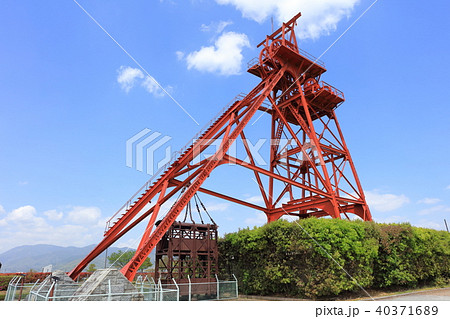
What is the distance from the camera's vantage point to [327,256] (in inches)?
650

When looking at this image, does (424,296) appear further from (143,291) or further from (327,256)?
(143,291)

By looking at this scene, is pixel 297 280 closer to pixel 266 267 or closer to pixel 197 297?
pixel 266 267

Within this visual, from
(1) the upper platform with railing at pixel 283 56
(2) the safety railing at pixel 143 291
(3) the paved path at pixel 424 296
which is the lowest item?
(3) the paved path at pixel 424 296

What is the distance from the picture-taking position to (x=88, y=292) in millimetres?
11680

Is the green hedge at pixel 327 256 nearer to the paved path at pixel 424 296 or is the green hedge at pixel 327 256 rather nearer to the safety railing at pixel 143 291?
the paved path at pixel 424 296

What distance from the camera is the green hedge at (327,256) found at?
16.7m

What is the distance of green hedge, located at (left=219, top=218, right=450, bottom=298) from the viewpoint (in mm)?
16734

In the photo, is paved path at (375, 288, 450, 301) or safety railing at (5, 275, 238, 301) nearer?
safety railing at (5, 275, 238, 301)

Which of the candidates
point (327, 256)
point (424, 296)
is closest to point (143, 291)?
point (327, 256)

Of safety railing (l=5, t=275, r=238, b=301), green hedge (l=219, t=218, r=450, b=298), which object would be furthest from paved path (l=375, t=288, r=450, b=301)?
safety railing (l=5, t=275, r=238, b=301)

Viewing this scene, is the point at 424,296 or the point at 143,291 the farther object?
the point at 424,296

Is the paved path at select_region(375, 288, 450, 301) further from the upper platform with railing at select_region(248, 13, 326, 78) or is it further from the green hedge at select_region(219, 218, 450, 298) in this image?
the upper platform with railing at select_region(248, 13, 326, 78)

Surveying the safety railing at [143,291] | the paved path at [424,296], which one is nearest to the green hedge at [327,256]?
the paved path at [424,296]

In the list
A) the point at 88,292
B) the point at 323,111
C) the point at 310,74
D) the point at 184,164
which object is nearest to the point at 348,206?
the point at 323,111
